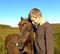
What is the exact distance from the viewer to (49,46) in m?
4.54

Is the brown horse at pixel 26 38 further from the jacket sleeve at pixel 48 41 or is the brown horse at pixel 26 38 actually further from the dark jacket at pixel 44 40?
the jacket sleeve at pixel 48 41

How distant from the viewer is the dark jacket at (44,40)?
455 centimetres

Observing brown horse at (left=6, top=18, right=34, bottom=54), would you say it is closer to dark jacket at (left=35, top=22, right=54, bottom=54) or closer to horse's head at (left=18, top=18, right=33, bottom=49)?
horse's head at (left=18, top=18, right=33, bottom=49)

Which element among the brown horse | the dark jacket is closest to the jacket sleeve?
the dark jacket

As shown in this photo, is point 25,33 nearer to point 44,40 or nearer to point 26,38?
point 26,38

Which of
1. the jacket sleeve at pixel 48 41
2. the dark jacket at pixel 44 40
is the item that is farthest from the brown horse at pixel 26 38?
the jacket sleeve at pixel 48 41

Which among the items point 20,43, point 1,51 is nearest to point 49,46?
point 20,43

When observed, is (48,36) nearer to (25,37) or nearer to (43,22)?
(43,22)

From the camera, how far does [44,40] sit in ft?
15.3

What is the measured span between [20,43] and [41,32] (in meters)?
1.16

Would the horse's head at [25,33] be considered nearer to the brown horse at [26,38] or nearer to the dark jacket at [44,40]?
the brown horse at [26,38]

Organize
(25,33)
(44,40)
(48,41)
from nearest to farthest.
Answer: (48,41) → (44,40) → (25,33)

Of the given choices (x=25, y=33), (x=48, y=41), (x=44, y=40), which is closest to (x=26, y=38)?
(x=25, y=33)

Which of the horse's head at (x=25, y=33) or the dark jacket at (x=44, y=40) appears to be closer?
the dark jacket at (x=44, y=40)
